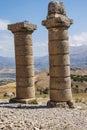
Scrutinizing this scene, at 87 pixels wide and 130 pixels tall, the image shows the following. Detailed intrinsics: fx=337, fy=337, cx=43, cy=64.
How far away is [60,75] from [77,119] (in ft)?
17.0

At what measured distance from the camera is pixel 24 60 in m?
28.2

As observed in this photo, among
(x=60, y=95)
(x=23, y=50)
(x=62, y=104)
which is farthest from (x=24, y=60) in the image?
(x=62, y=104)

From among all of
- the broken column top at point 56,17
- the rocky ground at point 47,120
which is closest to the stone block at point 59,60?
the broken column top at point 56,17

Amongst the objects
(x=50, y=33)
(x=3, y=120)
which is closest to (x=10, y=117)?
(x=3, y=120)

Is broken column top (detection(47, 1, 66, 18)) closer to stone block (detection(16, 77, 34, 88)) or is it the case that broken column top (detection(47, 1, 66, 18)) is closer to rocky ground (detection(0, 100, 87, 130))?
stone block (detection(16, 77, 34, 88))

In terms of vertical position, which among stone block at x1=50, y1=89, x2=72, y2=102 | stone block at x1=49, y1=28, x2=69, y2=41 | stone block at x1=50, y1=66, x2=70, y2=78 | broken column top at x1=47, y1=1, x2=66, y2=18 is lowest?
stone block at x1=50, y1=89, x2=72, y2=102

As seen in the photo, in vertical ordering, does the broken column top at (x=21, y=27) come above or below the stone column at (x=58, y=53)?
above

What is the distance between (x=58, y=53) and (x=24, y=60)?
467 cm

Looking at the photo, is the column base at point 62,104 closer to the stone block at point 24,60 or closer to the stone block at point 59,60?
the stone block at point 59,60

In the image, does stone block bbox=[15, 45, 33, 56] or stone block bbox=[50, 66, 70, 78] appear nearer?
stone block bbox=[50, 66, 70, 78]

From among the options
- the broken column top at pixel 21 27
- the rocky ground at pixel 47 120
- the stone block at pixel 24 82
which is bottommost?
the rocky ground at pixel 47 120

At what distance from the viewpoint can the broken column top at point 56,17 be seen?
24.3 m

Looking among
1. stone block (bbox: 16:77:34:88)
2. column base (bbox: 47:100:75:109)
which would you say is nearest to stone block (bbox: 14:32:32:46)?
stone block (bbox: 16:77:34:88)

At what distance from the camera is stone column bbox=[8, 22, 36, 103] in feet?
92.5
